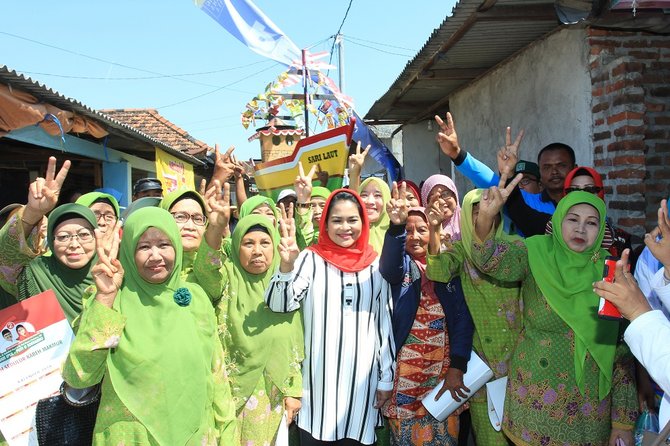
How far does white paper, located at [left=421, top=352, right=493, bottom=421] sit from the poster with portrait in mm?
1697

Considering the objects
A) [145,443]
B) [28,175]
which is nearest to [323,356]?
[145,443]

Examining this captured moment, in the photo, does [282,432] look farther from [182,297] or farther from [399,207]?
[399,207]

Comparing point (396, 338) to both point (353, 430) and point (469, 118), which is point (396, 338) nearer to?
point (353, 430)

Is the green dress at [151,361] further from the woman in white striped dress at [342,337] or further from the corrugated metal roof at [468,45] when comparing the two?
the corrugated metal roof at [468,45]

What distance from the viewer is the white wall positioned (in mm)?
4215

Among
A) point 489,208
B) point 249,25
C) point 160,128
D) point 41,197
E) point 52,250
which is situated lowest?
point 52,250

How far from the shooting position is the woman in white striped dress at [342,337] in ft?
8.73

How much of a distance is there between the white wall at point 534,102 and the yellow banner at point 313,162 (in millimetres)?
1774

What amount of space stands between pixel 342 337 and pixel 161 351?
885mm

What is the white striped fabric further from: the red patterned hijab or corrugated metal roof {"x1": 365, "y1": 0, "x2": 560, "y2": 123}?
corrugated metal roof {"x1": 365, "y1": 0, "x2": 560, "y2": 123}

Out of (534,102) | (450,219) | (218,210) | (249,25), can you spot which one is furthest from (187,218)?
(249,25)

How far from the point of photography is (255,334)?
8.80 feet

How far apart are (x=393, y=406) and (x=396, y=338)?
1.10 feet

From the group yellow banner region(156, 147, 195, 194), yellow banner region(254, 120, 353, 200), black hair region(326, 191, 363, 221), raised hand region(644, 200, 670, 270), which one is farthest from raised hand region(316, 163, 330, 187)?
yellow banner region(156, 147, 195, 194)
